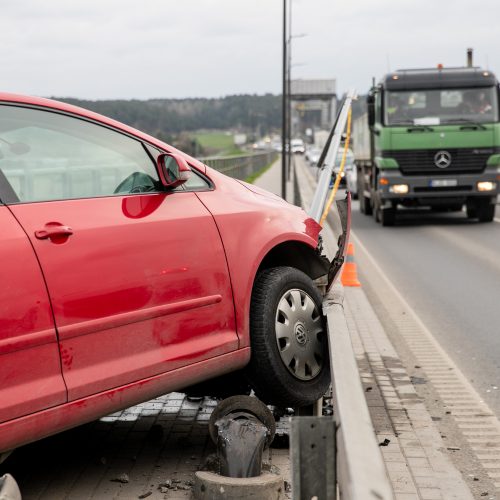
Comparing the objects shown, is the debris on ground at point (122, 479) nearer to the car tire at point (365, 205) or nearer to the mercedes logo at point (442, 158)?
the mercedes logo at point (442, 158)

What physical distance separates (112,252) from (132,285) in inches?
6.9

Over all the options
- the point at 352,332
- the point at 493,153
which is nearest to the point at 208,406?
the point at 352,332

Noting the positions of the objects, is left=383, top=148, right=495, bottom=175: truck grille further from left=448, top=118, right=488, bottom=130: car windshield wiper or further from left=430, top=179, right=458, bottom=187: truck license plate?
left=448, top=118, right=488, bottom=130: car windshield wiper

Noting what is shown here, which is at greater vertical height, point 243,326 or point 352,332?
point 243,326

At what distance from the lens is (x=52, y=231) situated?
4199mm

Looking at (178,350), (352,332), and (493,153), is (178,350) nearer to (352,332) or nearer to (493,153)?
(352,332)

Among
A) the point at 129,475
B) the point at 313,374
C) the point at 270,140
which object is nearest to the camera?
the point at 129,475

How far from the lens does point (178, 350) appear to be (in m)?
4.79

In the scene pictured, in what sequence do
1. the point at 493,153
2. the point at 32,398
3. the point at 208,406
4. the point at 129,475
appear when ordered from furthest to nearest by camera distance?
the point at 493,153, the point at 208,406, the point at 129,475, the point at 32,398

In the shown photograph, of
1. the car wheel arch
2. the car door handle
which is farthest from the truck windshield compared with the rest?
the car door handle

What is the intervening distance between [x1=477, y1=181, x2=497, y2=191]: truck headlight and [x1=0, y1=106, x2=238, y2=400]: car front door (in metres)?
17.1

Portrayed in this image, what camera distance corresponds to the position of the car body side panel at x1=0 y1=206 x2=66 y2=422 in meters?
3.91

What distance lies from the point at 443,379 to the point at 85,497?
3304 mm

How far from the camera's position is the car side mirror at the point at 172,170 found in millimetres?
4965
